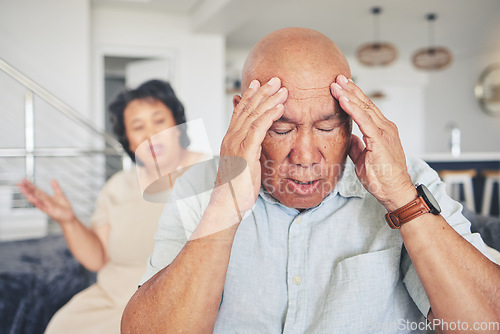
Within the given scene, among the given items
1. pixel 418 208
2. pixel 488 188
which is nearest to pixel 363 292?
pixel 418 208

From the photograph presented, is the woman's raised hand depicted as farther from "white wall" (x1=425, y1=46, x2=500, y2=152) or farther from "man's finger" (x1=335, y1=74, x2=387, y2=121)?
"white wall" (x1=425, y1=46, x2=500, y2=152)

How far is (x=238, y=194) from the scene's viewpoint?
0.79m

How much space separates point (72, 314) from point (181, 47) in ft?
15.7

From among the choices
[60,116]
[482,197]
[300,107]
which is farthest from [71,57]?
[482,197]

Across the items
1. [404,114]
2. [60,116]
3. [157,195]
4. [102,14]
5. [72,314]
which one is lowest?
[72,314]

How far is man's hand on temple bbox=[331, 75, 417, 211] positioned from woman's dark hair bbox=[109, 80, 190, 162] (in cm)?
120

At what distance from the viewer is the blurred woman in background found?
4.68ft

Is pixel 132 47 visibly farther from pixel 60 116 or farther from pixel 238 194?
pixel 238 194

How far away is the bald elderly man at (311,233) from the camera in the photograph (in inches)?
30.1

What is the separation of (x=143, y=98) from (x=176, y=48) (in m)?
4.11

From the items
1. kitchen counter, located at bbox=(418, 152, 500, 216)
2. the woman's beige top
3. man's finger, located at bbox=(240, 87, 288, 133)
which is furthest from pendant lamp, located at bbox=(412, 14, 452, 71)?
man's finger, located at bbox=(240, 87, 288, 133)

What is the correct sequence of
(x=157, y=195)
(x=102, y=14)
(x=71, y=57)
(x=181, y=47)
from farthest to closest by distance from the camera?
1. (x=181, y=47)
2. (x=102, y=14)
3. (x=71, y=57)
4. (x=157, y=195)

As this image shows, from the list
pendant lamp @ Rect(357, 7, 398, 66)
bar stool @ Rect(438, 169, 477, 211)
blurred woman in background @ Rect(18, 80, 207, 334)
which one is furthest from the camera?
pendant lamp @ Rect(357, 7, 398, 66)

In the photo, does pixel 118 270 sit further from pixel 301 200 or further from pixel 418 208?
pixel 418 208
